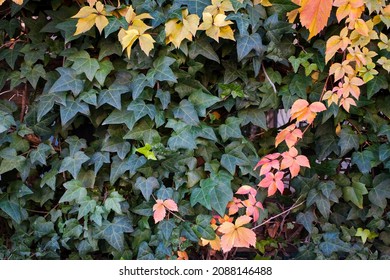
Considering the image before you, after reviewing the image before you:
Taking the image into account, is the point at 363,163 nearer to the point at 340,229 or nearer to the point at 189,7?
the point at 340,229

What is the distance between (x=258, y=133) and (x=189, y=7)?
67 centimetres

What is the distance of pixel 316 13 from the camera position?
1.48 meters

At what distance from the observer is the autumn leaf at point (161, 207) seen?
6.42ft

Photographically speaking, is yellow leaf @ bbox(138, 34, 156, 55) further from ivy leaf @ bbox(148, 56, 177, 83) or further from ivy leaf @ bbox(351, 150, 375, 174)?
ivy leaf @ bbox(351, 150, 375, 174)

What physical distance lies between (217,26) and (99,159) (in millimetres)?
751

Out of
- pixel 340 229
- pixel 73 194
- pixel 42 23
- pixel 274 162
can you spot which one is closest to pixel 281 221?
pixel 340 229

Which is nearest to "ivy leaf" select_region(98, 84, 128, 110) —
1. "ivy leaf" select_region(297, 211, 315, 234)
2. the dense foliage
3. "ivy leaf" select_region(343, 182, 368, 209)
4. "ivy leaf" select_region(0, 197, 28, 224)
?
the dense foliage

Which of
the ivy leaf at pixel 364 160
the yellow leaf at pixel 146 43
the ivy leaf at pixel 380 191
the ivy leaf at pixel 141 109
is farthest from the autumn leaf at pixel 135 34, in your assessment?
the ivy leaf at pixel 380 191

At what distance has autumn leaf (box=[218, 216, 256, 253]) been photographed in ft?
6.39

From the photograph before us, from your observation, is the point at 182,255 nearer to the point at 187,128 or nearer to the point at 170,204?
the point at 170,204

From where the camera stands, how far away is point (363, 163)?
202 cm

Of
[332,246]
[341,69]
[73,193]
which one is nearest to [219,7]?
[341,69]

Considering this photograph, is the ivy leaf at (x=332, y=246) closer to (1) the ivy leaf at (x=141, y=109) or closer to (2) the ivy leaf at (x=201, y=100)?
(2) the ivy leaf at (x=201, y=100)

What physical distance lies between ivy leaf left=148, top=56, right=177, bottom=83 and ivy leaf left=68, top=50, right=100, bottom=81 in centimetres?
24
